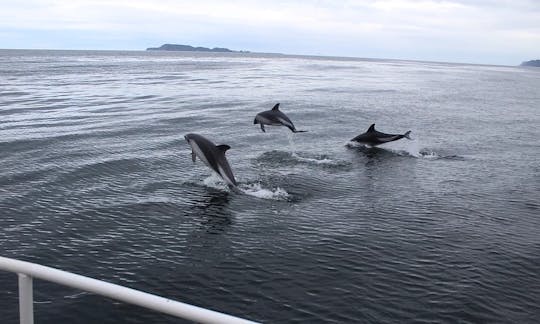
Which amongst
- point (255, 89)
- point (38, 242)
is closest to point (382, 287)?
point (38, 242)

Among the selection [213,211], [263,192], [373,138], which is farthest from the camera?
[373,138]

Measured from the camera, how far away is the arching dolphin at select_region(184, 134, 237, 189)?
671 inches

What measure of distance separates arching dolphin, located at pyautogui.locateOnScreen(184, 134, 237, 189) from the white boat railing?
1293cm

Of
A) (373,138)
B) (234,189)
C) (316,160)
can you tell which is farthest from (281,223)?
(373,138)

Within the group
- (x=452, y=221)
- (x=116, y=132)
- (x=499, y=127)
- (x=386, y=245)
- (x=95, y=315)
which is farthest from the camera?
(x=499, y=127)

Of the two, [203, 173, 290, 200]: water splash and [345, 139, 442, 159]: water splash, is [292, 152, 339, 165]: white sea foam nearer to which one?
[345, 139, 442, 159]: water splash

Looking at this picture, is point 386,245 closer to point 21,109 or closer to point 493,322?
point 493,322

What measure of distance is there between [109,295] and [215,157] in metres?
13.6

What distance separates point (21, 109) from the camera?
3684cm

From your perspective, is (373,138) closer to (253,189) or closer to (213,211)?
(253,189)

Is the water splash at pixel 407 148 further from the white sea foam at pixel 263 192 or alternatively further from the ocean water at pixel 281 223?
the white sea foam at pixel 263 192

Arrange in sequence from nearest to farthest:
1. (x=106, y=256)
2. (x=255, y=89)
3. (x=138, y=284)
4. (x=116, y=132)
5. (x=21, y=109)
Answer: (x=138, y=284) < (x=106, y=256) < (x=116, y=132) < (x=21, y=109) < (x=255, y=89)

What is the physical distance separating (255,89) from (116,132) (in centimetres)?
3310

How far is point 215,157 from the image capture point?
17.1 m
